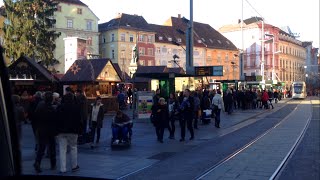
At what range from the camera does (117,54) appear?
3086 inches

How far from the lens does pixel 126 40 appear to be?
80.1 metres

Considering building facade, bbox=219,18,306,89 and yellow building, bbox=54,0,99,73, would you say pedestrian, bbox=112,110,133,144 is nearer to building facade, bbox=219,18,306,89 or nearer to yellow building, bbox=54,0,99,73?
yellow building, bbox=54,0,99,73

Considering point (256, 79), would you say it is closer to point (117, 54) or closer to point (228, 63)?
point (117, 54)

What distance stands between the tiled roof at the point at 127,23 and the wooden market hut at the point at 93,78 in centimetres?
4964

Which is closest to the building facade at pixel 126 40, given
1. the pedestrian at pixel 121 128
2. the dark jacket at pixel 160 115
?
the dark jacket at pixel 160 115

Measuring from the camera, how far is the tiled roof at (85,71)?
28.6 metres

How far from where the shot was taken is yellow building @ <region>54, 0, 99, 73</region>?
70.1m

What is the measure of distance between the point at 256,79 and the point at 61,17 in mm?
36801

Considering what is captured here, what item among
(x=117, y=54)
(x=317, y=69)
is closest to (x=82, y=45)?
(x=117, y=54)

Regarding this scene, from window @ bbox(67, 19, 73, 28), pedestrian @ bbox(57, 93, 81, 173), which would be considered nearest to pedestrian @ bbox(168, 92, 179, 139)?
pedestrian @ bbox(57, 93, 81, 173)

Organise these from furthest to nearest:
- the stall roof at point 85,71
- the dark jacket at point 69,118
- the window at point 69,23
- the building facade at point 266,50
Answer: the building facade at point 266,50
the window at point 69,23
the stall roof at point 85,71
the dark jacket at point 69,118

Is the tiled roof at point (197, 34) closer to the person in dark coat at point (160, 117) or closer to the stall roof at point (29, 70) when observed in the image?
the stall roof at point (29, 70)

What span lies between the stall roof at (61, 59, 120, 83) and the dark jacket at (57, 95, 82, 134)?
18.6 meters

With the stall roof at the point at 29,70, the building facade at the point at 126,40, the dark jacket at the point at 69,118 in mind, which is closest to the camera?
the dark jacket at the point at 69,118
